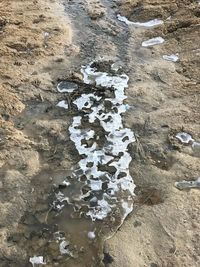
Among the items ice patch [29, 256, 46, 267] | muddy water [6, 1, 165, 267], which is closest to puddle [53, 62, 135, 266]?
muddy water [6, 1, 165, 267]

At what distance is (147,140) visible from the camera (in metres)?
4.12

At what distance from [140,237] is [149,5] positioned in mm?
3675

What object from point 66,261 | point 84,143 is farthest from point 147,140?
point 66,261

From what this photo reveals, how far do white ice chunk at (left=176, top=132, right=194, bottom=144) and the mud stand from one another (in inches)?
1.5

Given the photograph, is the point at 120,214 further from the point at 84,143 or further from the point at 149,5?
the point at 149,5

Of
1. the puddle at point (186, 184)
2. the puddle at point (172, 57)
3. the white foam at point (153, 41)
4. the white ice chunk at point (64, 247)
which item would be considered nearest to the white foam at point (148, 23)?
the white foam at point (153, 41)

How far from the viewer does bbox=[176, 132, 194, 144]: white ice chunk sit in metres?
4.09

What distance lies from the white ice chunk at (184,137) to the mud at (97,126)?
4 cm

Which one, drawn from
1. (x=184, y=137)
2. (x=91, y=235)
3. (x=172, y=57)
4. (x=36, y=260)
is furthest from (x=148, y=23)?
(x=36, y=260)

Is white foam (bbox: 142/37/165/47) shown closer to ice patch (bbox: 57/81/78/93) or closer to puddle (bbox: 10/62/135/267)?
puddle (bbox: 10/62/135/267)

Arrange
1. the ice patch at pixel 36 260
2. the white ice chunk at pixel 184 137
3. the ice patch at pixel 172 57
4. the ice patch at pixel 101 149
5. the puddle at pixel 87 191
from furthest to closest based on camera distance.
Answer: the ice patch at pixel 172 57 < the white ice chunk at pixel 184 137 < the ice patch at pixel 101 149 < the puddle at pixel 87 191 < the ice patch at pixel 36 260

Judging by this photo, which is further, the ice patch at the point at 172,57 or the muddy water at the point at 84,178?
the ice patch at the point at 172,57

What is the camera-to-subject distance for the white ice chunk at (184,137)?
13.4ft

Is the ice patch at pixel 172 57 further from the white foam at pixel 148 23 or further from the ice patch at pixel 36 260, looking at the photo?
the ice patch at pixel 36 260
